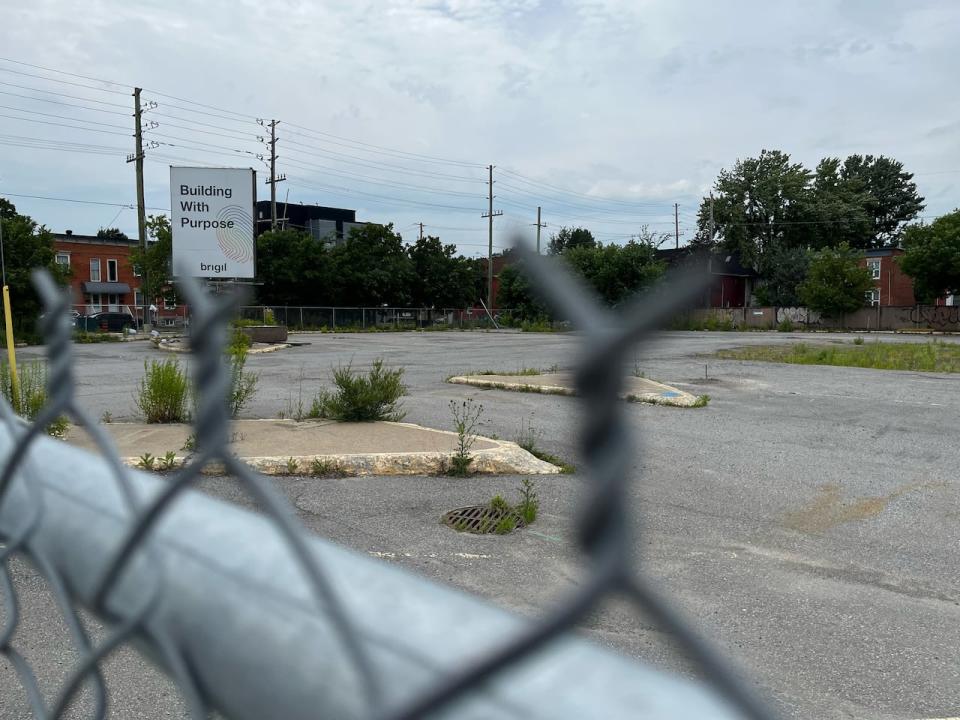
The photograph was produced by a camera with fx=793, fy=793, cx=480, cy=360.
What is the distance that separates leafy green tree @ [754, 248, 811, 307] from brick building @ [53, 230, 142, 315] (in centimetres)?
5049

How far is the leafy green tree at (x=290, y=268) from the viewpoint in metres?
54.7

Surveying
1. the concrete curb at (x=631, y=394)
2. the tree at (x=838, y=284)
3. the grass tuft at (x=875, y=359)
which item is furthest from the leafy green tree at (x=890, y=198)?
the concrete curb at (x=631, y=394)

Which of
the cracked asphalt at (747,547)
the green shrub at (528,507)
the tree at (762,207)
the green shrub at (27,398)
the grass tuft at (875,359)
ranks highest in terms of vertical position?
the tree at (762,207)

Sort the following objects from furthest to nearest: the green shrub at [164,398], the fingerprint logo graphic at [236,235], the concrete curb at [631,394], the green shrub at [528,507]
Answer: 1. the fingerprint logo graphic at [236,235]
2. the concrete curb at [631,394]
3. the green shrub at [164,398]
4. the green shrub at [528,507]

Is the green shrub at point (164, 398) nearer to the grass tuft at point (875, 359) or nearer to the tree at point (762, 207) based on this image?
the grass tuft at point (875, 359)

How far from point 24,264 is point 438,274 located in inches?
1311

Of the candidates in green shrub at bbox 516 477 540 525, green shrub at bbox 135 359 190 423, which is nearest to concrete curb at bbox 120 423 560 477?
green shrub at bbox 516 477 540 525

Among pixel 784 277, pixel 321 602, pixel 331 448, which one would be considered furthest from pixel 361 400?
pixel 784 277

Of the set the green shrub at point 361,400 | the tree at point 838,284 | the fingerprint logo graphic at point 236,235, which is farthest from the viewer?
the tree at point 838,284

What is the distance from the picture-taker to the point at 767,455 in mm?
8648

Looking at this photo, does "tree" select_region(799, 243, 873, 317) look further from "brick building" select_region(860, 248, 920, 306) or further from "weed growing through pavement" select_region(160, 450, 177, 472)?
"weed growing through pavement" select_region(160, 450, 177, 472)

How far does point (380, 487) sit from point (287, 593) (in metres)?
6.11

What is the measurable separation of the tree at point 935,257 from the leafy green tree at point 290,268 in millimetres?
39658

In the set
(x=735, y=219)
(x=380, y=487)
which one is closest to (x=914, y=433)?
(x=380, y=487)
